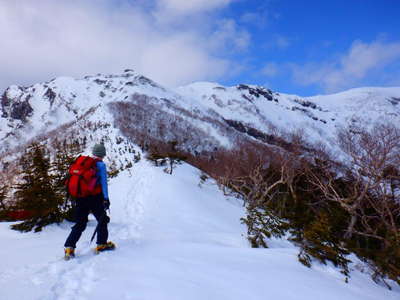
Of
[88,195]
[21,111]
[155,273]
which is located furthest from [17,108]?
[155,273]

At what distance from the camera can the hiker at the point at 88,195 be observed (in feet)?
11.3

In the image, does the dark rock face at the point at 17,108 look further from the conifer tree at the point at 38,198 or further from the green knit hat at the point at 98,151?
the green knit hat at the point at 98,151

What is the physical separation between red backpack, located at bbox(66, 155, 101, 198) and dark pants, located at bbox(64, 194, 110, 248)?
0.20 metres

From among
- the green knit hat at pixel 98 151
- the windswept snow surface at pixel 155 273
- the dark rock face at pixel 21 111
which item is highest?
the dark rock face at pixel 21 111

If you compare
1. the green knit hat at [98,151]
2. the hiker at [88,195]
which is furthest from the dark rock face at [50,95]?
the hiker at [88,195]

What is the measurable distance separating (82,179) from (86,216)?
2.53 ft

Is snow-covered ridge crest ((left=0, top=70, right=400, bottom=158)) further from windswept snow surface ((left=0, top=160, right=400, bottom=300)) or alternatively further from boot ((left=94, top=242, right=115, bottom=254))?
boot ((left=94, top=242, right=115, bottom=254))

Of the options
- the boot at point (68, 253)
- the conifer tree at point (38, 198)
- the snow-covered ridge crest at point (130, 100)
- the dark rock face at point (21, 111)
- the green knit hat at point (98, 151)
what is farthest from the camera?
the dark rock face at point (21, 111)

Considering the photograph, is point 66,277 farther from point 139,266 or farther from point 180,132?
point 180,132

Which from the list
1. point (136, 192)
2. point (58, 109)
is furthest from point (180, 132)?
point (58, 109)

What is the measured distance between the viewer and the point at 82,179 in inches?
136

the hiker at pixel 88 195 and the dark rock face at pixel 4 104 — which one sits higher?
the dark rock face at pixel 4 104

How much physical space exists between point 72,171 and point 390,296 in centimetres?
672

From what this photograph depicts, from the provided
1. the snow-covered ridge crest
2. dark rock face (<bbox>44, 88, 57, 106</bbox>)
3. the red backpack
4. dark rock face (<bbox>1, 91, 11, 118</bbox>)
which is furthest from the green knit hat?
dark rock face (<bbox>1, 91, 11, 118</bbox>)
